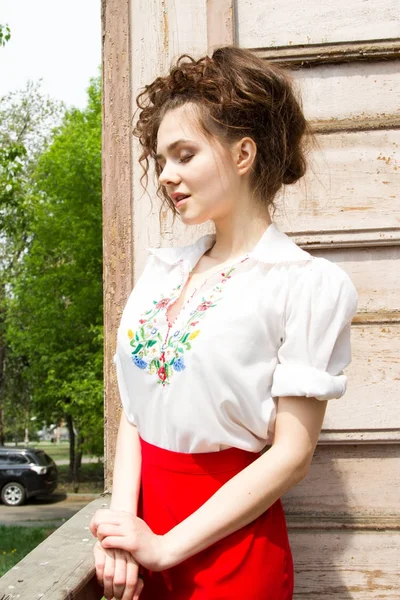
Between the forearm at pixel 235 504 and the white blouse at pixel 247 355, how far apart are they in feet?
0.30

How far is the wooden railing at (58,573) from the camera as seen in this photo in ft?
3.91

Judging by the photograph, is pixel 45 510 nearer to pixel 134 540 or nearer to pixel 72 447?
pixel 72 447

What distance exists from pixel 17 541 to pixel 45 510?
5874 mm

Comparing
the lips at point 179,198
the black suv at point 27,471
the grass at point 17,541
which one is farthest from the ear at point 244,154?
the black suv at point 27,471

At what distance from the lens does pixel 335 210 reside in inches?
82.7

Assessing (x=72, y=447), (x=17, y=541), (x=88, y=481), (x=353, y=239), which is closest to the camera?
(x=353, y=239)

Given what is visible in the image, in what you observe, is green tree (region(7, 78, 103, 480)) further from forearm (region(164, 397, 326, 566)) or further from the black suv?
forearm (region(164, 397, 326, 566))

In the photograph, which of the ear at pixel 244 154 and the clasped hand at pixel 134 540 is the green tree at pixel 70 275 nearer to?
the ear at pixel 244 154

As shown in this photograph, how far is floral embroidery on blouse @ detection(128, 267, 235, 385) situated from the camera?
56.0 inches

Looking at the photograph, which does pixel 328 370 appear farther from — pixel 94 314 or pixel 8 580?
pixel 94 314

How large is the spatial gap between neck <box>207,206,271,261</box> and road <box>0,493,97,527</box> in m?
14.8

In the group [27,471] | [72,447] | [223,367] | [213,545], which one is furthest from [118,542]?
[72,447]

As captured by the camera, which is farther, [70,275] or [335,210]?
[70,275]

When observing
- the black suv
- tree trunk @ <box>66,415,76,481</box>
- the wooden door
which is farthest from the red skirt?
tree trunk @ <box>66,415,76,481</box>
